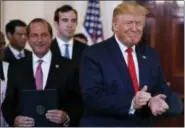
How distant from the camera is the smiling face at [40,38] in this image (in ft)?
8.18

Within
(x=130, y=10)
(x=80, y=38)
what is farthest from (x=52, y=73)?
(x=80, y=38)

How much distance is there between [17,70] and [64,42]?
1.14 metres

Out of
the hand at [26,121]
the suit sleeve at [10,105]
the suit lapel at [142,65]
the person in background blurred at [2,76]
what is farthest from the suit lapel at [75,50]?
the suit lapel at [142,65]

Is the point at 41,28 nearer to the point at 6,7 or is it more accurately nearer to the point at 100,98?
the point at 100,98

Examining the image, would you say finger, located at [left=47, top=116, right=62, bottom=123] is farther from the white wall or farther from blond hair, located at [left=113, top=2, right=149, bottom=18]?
the white wall

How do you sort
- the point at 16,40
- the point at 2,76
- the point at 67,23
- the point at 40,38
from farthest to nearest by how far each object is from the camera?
1. the point at 16,40
2. the point at 67,23
3. the point at 2,76
4. the point at 40,38

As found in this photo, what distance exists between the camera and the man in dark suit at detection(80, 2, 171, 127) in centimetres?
186

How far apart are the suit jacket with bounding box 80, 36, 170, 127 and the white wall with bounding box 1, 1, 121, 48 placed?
338 centimetres

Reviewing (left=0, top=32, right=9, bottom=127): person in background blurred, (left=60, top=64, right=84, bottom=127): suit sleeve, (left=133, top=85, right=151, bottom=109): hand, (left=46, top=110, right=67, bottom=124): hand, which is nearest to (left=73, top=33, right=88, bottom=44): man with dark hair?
(left=0, top=32, right=9, bottom=127): person in background blurred

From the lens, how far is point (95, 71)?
1.92m

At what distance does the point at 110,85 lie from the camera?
191 cm

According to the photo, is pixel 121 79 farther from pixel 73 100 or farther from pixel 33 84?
pixel 33 84

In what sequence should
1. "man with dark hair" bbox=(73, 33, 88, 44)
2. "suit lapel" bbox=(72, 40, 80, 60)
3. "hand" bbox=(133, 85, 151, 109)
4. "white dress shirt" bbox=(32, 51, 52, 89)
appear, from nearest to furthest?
1. "hand" bbox=(133, 85, 151, 109)
2. "white dress shirt" bbox=(32, 51, 52, 89)
3. "suit lapel" bbox=(72, 40, 80, 60)
4. "man with dark hair" bbox=(73, 33, 88, 44)

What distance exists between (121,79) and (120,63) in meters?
0.09
